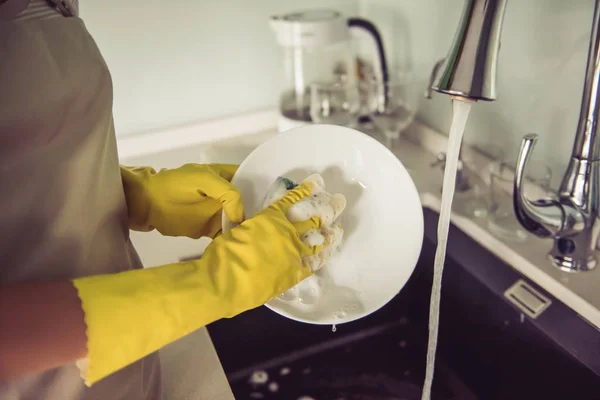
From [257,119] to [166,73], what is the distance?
0.76ft

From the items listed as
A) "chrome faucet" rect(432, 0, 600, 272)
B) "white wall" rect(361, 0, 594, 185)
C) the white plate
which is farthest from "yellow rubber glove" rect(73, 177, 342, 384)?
"white wall" rect(361, 0, 594, 185)

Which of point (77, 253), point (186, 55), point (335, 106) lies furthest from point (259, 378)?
point (186, 55)

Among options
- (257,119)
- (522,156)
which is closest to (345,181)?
(522,156)

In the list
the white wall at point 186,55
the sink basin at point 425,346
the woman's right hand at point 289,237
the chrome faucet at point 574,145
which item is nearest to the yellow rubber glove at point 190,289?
the woman's right hand at point 289,237

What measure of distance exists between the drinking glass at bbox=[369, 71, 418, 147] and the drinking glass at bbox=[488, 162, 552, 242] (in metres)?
0.24

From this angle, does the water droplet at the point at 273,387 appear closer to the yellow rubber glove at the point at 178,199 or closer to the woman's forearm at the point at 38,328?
the yellow rubber glove at the point at 178,199

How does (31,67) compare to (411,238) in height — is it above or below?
above

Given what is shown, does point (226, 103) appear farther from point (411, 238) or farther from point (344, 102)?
point (411, 238)

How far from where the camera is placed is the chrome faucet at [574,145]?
0.55 m

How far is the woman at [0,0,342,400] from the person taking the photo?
386 millimetres

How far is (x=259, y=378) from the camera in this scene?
84 centimetres

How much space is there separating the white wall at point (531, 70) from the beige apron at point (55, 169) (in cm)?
64

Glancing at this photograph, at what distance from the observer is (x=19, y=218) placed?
0.42 metres

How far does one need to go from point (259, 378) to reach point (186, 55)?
70cm
